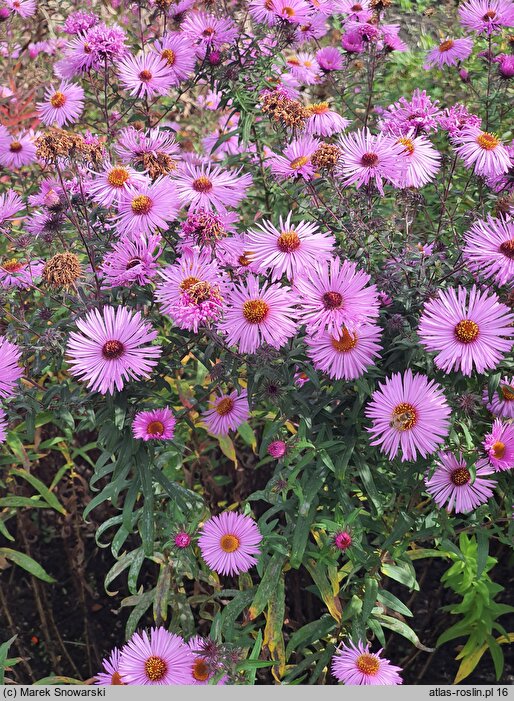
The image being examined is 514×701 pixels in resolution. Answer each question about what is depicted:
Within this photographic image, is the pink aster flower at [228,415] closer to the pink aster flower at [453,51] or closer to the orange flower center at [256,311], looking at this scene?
the orange flower center at [256,311]

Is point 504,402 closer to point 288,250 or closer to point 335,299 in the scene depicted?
point 335,299

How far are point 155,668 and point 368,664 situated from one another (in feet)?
1.52

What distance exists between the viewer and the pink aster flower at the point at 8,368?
1.56 meters

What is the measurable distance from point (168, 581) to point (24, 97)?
1983 millimetres

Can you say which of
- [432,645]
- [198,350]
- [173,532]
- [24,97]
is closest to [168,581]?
[173,532]

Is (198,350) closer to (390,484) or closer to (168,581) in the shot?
(390,484)

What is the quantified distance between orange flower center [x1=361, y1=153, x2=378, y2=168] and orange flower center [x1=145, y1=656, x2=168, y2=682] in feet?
3.84

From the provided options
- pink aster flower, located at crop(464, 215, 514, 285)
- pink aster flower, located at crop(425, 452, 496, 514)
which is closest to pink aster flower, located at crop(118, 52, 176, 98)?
pink aster flower, located at crop(464, 215, 514, 285)

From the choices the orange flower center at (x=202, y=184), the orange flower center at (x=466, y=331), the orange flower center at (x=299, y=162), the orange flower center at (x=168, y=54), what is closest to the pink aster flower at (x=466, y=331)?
the orange flower center at (x=466, y=331)

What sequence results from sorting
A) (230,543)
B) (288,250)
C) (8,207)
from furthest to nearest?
1. (8,207)
2. (230,543)
3. (288,250)

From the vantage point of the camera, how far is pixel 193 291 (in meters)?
1.43

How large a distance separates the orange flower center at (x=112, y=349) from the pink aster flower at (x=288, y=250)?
317 mm

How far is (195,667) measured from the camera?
1.67 m

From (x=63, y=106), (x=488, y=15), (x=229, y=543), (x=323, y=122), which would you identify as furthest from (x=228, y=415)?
(x=488, y=15)
